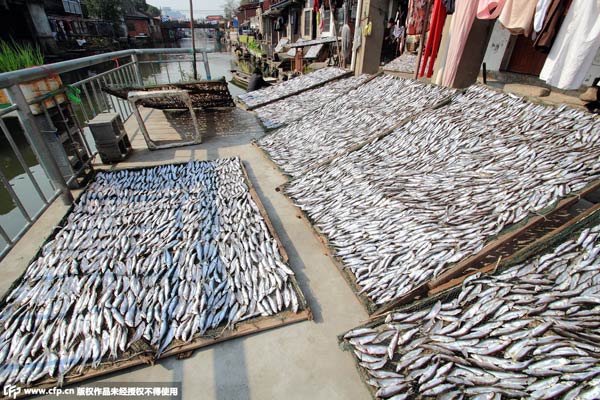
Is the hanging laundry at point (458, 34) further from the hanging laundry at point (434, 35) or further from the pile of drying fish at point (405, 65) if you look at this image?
the pile of drying fish at point (405, 65)

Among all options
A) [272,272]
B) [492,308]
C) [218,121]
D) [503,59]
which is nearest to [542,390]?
[492,308]

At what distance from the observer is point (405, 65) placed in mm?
14867

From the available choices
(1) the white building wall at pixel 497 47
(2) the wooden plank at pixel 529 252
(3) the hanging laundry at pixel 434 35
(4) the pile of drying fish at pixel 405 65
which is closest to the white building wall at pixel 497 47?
(1) the white building wall at pixel 497 47

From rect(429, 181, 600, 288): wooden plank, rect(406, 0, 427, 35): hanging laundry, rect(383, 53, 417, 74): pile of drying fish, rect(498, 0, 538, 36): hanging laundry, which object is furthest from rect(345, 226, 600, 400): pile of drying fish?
rect(383, 53, 417, 74): pile of drying fish

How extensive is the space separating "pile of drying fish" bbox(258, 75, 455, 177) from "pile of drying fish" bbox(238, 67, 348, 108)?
3.30 metres

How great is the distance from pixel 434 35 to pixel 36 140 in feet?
33.3

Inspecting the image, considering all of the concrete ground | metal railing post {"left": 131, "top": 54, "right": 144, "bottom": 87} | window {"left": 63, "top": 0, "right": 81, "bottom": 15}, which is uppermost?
window {"left": 63, "top": 0, "right": 81, "bottom": 15}

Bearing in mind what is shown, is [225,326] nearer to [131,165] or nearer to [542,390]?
[542,390]

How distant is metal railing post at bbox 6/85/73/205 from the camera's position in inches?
179

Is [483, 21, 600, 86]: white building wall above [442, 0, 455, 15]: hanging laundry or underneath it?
underneath

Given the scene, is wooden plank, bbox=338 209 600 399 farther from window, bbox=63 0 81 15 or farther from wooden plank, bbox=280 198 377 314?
window, bbox=63 0 81 15

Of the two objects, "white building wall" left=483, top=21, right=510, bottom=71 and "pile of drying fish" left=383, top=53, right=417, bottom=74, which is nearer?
"white building wall" left=483, top=21, right=510, bottom=71

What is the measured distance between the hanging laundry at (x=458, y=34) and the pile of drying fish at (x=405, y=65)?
6.66 meters

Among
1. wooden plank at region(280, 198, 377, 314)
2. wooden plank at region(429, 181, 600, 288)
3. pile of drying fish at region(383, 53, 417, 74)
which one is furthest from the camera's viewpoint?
pile of drying fish at region(383, 53, 417, 74)
